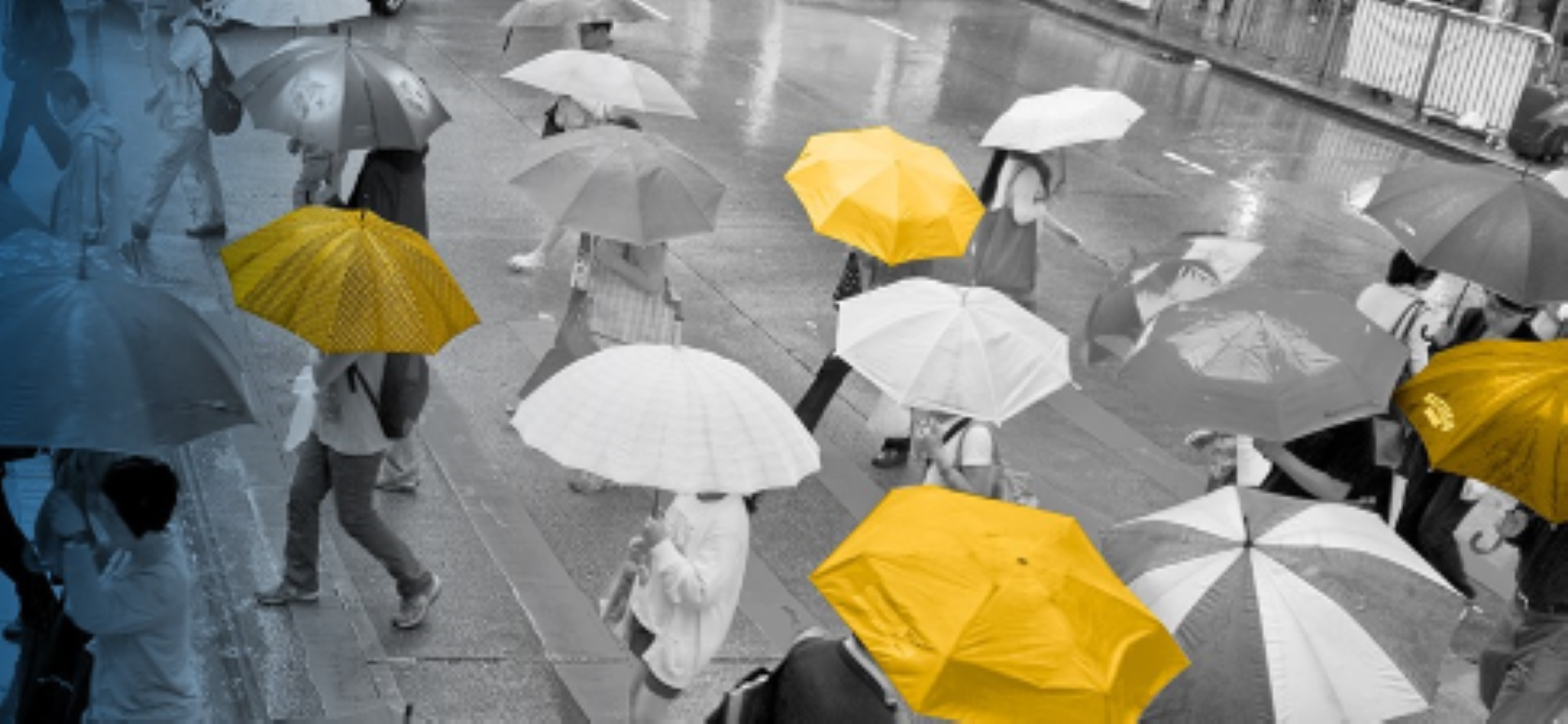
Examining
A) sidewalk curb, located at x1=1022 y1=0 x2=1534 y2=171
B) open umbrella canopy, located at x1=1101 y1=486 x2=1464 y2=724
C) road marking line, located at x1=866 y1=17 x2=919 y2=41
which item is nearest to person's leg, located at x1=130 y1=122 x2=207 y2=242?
open umbrella canopy, located at x1=1101 y1=486 x2=1464 y2=724

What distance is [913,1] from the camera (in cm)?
2473

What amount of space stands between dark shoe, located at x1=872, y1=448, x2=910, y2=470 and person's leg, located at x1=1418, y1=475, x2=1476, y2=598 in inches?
111

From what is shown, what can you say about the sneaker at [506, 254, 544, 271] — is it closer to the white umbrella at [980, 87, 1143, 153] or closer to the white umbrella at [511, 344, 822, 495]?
the white umbrella at [980, 87, 1143, 153]

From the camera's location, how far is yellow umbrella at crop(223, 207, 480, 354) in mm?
6293

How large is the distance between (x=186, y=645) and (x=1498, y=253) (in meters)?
6.06

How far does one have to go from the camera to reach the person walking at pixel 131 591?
5.07m

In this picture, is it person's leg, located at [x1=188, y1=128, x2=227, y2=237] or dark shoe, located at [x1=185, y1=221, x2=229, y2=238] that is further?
dark shoe, located at [x1=185, y1=221, x2=229, y2=238]

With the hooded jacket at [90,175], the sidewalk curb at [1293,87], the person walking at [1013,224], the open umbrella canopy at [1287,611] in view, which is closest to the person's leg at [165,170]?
the hooded jacket at [90,175]

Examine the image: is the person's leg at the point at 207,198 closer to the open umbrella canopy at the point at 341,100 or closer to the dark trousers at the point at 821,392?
the open umbrella canopy at the point at 341,100

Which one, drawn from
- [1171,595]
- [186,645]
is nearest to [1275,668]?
[1171,595]

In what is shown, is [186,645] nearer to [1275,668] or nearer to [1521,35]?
[1275,668]

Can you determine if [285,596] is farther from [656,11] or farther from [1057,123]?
[656,11]

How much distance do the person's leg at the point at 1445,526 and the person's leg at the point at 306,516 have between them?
468cm

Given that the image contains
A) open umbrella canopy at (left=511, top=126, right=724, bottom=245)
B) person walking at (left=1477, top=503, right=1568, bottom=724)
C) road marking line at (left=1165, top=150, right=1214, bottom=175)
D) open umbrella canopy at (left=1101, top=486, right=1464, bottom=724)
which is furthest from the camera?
road marking line at (left=1165, top=150, right=1214, bottom=175)
